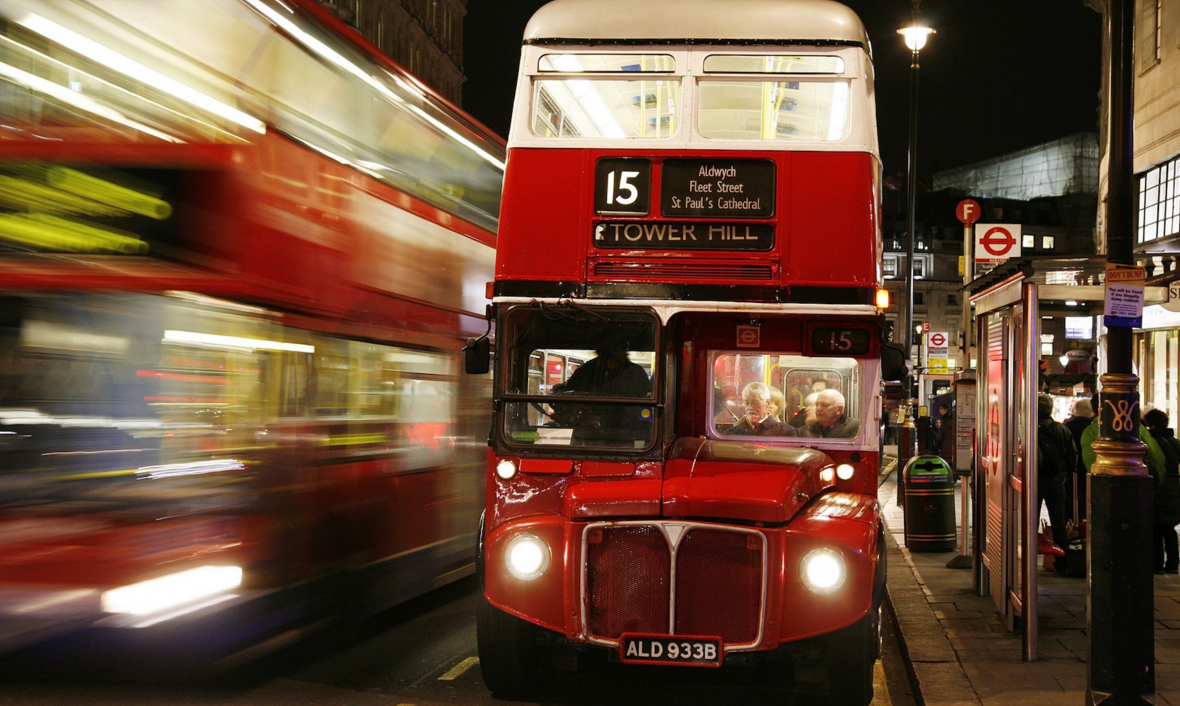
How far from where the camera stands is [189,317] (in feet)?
20.1

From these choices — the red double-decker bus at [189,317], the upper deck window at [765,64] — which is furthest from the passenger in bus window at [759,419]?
the red double-decker bus at [189,317]

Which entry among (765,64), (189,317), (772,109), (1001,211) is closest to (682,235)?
(772,109)

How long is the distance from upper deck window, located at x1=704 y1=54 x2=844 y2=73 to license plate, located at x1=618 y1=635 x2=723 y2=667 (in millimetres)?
3615

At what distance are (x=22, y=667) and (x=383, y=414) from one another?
2803 mm

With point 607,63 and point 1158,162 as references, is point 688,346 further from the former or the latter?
point 1158,162

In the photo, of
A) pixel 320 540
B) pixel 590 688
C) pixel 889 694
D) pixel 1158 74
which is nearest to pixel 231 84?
pixel 320 540

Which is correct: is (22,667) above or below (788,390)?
below

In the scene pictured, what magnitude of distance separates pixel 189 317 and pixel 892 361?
4071mm

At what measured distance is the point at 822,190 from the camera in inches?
270

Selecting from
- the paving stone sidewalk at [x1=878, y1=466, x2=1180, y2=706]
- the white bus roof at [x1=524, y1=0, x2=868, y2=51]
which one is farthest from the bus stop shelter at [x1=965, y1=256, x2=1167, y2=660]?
the white bus roof at [x1=524, y1=0, x2=868, y2=51]

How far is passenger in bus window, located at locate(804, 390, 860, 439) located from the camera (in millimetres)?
7004

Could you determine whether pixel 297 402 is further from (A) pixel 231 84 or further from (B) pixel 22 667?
(B) pixel 22 667

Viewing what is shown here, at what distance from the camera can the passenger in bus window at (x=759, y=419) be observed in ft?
23.3

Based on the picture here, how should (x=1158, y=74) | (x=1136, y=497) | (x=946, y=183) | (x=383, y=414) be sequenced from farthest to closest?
(x=946, y=183) → (x=1158, y=74) → (x=383, y=414) → (x=1136, y=497)
